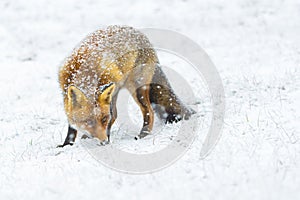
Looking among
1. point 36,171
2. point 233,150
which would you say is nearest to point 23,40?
point 36,171

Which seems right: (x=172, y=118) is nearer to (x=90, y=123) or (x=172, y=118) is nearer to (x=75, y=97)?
(x=90, y=123)

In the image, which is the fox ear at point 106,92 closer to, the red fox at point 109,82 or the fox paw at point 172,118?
the red fox at point 109,82

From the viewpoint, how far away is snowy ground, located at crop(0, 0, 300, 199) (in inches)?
208

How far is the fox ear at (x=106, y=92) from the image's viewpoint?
21.4ft

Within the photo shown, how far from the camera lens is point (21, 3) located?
18.3m

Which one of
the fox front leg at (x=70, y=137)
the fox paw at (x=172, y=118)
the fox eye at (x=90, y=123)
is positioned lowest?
the fox front leg at (x=70, y=137)

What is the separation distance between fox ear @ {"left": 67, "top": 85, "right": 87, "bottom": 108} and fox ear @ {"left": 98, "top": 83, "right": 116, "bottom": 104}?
0.30m

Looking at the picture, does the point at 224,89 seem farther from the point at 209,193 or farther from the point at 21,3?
the point at 21,3

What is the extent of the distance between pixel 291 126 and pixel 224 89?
344cm

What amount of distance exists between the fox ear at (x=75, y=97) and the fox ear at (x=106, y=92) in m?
0.30

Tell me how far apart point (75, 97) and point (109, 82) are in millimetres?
771

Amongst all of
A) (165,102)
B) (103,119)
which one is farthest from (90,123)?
(165,102)

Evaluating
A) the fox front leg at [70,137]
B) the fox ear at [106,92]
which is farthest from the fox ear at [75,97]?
the fox front leg at [70,137]

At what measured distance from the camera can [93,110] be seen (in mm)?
6602
